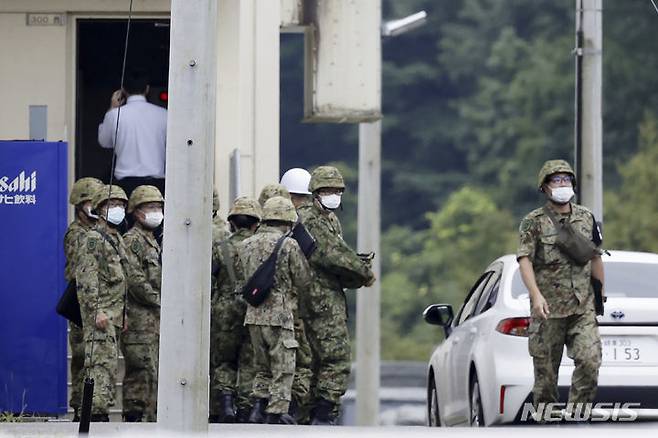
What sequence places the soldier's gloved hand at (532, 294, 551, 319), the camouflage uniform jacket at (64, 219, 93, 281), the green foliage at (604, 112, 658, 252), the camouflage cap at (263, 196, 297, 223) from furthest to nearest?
the green foliage at (604, 112, 658, 252) < the camouflage uniform jacket at (64, 219, 93, 281) < the camouflage cap at (263, 196, 297, 223) < the soldier's gloved hand at (532, 294, 551, 319)

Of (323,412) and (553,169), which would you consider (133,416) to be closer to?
(323,412)

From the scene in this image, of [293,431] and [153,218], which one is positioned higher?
[153,218]

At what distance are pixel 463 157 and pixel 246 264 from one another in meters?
54.8

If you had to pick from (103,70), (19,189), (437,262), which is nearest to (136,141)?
(19,189)

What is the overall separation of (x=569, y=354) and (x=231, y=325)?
2611 mm

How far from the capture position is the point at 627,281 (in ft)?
50.0

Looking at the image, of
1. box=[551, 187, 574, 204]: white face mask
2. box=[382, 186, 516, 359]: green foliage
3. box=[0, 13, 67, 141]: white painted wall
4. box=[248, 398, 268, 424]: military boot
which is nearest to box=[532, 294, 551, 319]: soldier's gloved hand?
box=[551, 187, 574, 204]: white face mask

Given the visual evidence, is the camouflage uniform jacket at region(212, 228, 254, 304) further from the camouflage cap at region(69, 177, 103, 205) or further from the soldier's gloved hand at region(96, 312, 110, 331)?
the soldier's gloved hand at region(96, 312, 110, 331)

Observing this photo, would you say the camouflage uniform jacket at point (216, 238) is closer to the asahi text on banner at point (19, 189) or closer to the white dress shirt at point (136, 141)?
the white dress shirt at point (136, 141)

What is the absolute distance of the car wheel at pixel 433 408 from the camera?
17.2 m

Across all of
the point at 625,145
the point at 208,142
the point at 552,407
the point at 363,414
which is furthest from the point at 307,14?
the point at 625,145

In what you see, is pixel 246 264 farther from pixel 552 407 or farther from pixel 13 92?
pixel 13 92

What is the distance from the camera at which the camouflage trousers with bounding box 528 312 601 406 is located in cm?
1452

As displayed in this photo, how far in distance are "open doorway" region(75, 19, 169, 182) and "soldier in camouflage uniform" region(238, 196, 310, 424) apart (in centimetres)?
458
